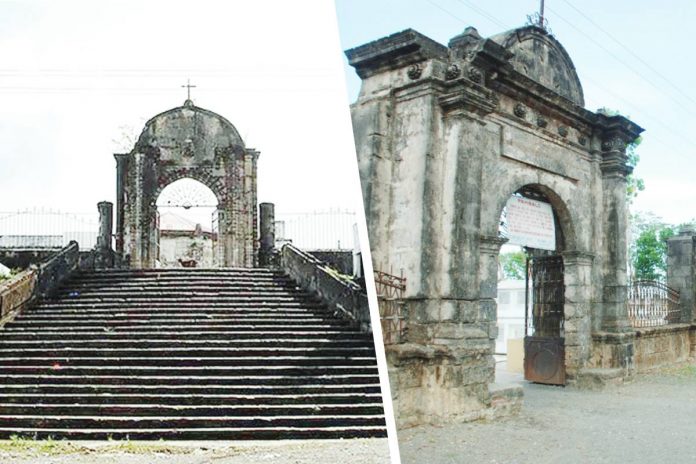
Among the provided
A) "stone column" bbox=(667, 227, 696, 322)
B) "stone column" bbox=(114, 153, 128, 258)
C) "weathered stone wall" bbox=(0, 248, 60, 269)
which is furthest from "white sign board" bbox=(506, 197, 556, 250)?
"weathered stone wall" bbox=(0, 248, 60, 269)

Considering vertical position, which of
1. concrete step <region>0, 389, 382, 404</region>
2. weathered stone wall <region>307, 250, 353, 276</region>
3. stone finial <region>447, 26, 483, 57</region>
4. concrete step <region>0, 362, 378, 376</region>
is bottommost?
concrete step <region>0, 389, 382, 404</region>

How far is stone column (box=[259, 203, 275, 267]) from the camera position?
14531 mm

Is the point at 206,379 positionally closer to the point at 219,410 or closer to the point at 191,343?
the point at 219,410

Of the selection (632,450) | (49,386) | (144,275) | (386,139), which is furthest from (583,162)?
(144,275)

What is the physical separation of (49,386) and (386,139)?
4.36 m

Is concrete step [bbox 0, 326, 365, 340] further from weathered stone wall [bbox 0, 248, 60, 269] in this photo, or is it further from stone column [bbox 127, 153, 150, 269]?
weathered stone wall [bbox 0, 248, 60, 269]

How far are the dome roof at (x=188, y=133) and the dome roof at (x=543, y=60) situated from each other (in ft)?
28.6

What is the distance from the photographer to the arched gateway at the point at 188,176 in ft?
47.1

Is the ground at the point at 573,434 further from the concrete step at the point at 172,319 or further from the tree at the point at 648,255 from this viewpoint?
the tree at the point at 648,255

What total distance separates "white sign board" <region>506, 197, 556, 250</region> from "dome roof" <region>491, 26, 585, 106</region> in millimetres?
1164

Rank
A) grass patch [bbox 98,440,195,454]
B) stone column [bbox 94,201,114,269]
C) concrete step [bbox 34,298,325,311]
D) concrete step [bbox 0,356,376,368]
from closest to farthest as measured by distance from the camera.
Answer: grass patch [bbox 98,440,195,454] < concrete step [bbox 0,356,376,368] < concrete step [bbox 34,298,325,311] < stone column [bbox 94,201,114,269]

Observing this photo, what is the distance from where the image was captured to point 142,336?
8930 mm

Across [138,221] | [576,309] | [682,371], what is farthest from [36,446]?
[138,221]

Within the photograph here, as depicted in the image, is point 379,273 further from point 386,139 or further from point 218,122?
point 218,122
